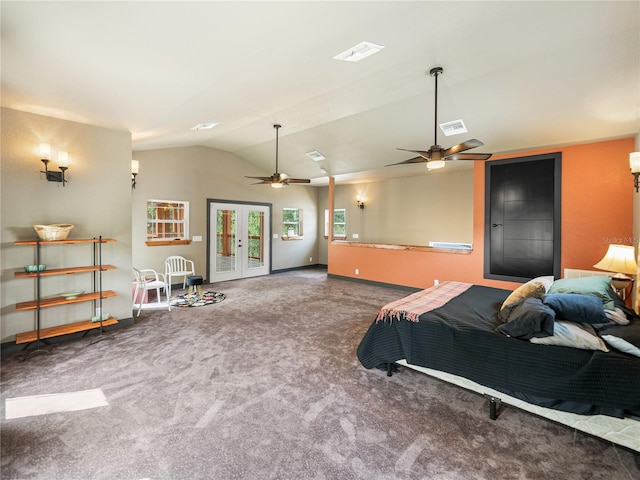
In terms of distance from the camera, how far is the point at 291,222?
9.25m

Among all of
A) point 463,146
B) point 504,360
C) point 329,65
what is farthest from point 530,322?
point 329,65

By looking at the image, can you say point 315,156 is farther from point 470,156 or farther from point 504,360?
point 504,360

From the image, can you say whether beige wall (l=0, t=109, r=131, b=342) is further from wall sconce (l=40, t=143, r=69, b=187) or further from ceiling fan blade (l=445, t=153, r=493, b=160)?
ceiling fan blade (l=445, t=153, r=493, b=160)

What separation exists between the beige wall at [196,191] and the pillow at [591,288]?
22.0 feet

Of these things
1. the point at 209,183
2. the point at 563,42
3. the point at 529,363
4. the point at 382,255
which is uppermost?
the point at 563,42

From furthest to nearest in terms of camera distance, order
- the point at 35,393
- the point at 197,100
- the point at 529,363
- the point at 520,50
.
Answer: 1. the point at 197,100
2. the point at 520,50
3. the point at 35,393
4. the point at 529,363

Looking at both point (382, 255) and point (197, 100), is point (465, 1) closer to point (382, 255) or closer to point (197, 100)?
point (197, 100)

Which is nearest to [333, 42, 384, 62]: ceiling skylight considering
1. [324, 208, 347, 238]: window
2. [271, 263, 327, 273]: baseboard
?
[324, 208, 347, 238]: window

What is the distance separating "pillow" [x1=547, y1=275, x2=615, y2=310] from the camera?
2.54 m

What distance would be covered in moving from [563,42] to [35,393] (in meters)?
5.58

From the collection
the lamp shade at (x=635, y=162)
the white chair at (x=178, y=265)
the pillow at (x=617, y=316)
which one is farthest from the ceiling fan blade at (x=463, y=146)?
the white chair at (x=178, y=265)

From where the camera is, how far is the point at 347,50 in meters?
2.55

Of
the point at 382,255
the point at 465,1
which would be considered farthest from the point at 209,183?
the point at 465,1

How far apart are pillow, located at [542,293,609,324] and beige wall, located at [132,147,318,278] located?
6672 millimetres
